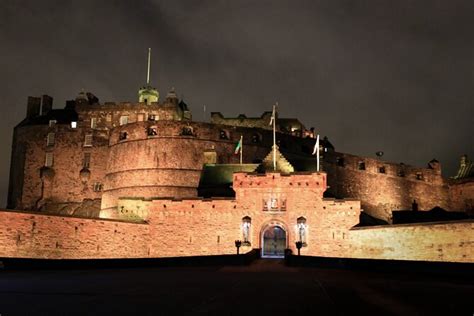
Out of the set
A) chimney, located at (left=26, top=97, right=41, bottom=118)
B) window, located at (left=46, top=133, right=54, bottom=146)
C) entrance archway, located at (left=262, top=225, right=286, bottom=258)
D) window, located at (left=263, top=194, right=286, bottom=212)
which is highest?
chimney, located at (left=26, top=97, right=41, bottom=118)

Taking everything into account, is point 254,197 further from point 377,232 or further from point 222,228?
point 377,232

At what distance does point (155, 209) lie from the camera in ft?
100

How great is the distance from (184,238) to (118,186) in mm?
17441

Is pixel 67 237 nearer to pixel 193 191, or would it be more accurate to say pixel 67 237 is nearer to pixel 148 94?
pixel 193 191

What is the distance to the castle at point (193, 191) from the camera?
26.6 meters

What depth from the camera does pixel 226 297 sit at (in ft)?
31.6

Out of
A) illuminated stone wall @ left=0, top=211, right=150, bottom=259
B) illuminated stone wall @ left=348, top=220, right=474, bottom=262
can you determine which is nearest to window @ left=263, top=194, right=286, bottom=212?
illuminated stone wall @ left=348, top=220, right=474, bottom=262

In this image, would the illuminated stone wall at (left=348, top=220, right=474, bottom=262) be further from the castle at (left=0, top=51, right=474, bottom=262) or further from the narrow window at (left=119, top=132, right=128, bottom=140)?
the narrow window at (left=119, top=132, right=128, bottom=140)

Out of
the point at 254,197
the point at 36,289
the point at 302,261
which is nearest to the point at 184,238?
the point at 254,197

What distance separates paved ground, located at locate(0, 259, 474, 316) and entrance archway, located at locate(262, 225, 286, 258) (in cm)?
1655

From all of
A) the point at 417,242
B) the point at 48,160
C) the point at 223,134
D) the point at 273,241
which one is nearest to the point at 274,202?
the point at 273,241

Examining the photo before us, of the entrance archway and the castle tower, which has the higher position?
the castle tower

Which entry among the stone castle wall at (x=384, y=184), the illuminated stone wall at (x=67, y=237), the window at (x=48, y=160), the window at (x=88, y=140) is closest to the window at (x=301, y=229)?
the illuminated stone wall at (x=67, y=237)

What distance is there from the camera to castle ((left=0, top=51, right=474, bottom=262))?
2664 centimetres
